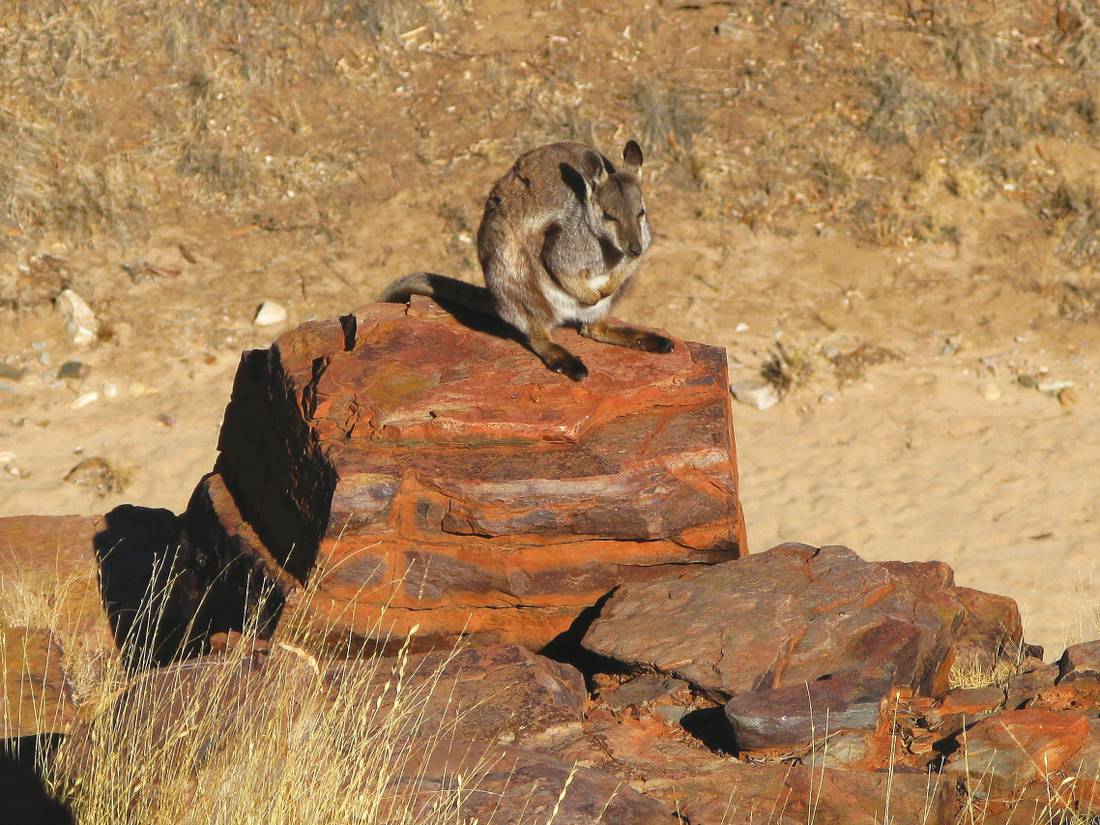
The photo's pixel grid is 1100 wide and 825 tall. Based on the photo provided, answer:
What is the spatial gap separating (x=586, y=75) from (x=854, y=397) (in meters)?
4.94

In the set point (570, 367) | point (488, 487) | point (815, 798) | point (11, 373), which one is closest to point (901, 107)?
point (570, 367)

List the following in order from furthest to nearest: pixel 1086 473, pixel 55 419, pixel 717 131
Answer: pixel 717 131, pixel 55 419, pixel 1086 473

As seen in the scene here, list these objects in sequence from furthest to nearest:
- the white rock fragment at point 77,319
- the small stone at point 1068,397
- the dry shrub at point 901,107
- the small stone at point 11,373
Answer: the dry shrub at point 901,107, the white rock fragment at point 77,319, the small stone at point 11,373, the small stone at point 1068,397

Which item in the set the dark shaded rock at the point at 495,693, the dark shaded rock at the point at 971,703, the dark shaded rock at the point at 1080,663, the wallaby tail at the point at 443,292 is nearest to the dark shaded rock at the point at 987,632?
the dark shaded rock at the point at 1080,663

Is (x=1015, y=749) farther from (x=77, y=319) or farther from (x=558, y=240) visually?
(x=77, y=319)

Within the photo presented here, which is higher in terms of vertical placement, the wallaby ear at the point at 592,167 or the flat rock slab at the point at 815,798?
the wallaby ear at the point at 592,167

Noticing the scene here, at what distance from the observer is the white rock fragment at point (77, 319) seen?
38.1 feet

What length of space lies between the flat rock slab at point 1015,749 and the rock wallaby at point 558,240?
2.55m

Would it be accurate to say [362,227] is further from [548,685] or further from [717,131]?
[548,685]

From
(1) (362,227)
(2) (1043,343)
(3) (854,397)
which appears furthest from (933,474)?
(1) (362,227)

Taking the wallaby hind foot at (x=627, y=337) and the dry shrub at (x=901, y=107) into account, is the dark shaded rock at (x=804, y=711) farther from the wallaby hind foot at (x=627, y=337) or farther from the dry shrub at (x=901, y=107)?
the dry shrub at (x=901, y=107)

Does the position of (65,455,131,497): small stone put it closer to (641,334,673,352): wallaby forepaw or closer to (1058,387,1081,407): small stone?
(641,334,673,352): wallaby forepaw

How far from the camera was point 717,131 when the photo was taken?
1346 centimetres

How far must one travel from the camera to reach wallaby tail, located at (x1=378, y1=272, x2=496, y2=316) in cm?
696
